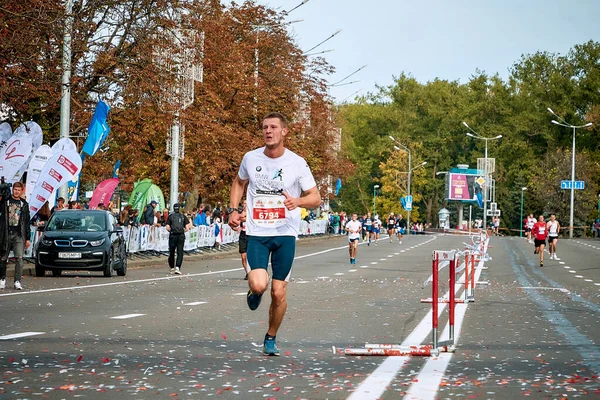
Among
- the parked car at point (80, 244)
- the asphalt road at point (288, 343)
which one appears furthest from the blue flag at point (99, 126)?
the asphalt road at point (288, 343)

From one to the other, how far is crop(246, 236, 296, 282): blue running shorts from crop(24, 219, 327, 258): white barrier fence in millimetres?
17955

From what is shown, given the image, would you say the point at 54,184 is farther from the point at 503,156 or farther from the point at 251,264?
the point at 503,156

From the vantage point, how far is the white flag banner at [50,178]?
26188 millimetres

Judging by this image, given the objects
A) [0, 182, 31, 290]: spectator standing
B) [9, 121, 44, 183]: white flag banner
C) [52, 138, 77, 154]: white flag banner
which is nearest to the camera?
[0, 182, 31, 290]: spectator standing

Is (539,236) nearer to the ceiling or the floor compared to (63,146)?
nearer to the floor

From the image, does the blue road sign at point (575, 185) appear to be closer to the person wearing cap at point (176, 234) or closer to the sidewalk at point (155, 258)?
the sidewalk at point (155, 258)

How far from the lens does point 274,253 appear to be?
9.97 metres

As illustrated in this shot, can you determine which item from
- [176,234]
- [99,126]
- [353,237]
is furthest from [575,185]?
[176,234]

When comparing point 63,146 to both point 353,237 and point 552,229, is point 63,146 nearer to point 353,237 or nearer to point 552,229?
point 353,237

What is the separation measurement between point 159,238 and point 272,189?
27.9m

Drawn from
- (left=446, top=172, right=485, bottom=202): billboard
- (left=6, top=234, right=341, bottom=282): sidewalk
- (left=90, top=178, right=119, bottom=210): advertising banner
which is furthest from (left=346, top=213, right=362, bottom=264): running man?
(left=446, top=172, right=485, bottom=202): billboard

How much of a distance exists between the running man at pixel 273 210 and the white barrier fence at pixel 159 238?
17906 mm

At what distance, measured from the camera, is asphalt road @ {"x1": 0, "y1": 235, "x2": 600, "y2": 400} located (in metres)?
8.08

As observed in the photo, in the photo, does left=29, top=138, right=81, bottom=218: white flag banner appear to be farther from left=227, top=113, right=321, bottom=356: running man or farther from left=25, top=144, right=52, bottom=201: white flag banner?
left=227, top=113, right=321, bottom=356: running man
